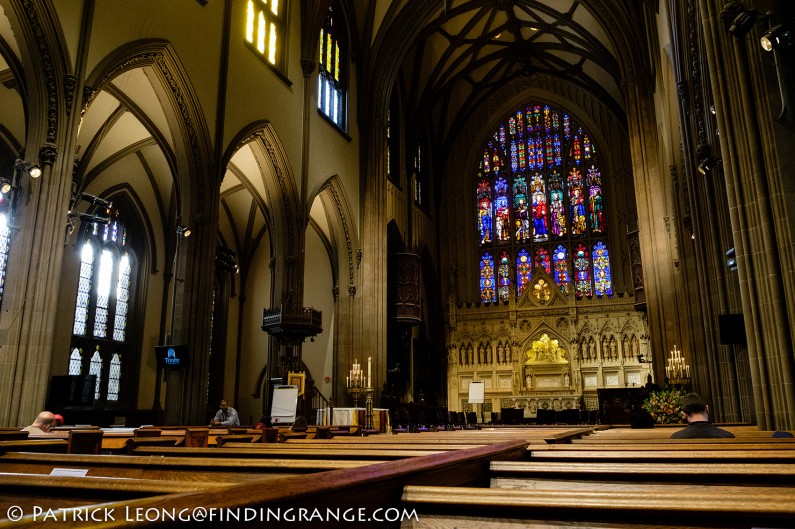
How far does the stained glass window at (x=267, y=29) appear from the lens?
48.0 feet

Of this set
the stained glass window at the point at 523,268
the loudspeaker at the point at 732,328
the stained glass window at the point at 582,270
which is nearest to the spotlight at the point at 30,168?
the loudspeaker at the point at 732,328

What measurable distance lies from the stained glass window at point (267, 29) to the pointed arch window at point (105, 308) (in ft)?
19.4

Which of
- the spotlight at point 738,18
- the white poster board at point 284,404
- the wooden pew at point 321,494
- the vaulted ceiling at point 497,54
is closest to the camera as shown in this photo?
the wooden pew at point 321,494

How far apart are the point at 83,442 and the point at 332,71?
1624 centimetres

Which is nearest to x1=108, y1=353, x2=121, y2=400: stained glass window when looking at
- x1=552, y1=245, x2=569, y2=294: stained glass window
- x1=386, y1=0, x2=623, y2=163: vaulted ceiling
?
x1=386, y1=0, x2=623, y2=163: vaulted ceiling

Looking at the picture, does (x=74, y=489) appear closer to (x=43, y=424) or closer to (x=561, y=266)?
(x=43, y=424)

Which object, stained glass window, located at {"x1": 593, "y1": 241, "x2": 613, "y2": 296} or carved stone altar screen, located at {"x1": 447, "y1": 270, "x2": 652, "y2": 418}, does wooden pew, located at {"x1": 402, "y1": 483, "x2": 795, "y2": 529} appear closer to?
carved stone altar screen, located at {"x1": 447, "y1": 270, "x2": 652, "y2": 418}

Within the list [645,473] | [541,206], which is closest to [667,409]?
[645,473]

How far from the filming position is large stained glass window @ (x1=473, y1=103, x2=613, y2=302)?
2555 centimetres

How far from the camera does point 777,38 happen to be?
5816 millimetres

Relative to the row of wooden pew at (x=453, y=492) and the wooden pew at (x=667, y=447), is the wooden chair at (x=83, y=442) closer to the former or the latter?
the row of wooden pew at (x=453, y=492)

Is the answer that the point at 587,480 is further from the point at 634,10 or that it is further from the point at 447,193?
the point at 447,193

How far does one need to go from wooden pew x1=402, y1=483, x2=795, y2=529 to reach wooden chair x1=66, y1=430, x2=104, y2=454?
3129 mm

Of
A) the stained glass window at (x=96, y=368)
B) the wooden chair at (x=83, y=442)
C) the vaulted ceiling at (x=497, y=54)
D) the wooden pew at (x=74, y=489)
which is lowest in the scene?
the wooden chair at (x=83, y=442)
